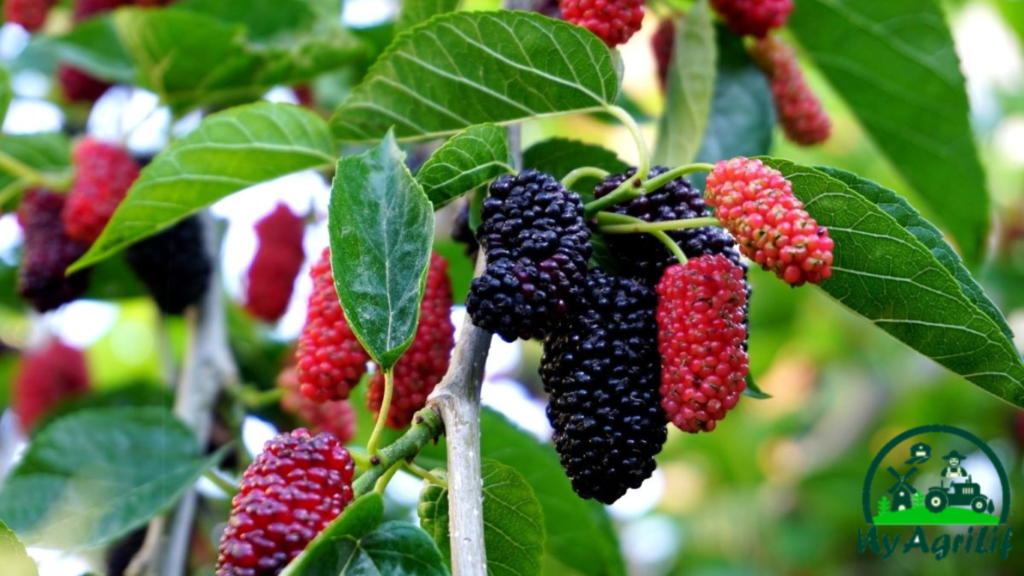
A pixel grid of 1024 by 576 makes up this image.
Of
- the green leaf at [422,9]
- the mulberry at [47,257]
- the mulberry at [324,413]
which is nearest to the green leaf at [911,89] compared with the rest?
the green leaf at [422,9]

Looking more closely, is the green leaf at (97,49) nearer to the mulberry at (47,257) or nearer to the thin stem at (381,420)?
the mulberry at (47,257)

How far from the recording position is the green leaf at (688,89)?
39.6 inches

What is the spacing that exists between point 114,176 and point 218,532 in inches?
20.2

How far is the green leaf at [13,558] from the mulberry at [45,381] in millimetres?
1052

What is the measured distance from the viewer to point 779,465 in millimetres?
2754

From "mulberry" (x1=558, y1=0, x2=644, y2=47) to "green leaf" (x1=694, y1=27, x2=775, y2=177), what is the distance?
26 centimetres

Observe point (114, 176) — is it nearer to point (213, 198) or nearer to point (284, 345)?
point (213, 198)

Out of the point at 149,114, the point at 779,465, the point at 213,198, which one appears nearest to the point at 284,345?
the point at 149,114

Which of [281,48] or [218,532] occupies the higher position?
[281,48]

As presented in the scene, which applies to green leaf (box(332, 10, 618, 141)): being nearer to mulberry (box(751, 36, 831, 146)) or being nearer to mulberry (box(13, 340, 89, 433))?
mulberry (box(751, 36, 831, 146))

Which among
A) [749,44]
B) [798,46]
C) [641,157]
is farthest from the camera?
[798,46]

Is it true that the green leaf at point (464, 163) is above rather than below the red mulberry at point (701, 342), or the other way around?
above

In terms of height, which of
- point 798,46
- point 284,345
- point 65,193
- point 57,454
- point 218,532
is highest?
→ point 798,46

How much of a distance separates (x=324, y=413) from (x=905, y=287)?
0.68m
